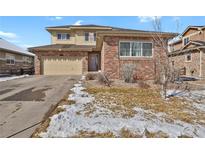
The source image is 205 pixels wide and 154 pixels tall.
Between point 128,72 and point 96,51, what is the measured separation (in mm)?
10352

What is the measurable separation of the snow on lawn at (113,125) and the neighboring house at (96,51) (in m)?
6.78

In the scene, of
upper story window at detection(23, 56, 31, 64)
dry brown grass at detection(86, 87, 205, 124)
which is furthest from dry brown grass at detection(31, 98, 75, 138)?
upper story window at detection(23, 56, 31, 64)

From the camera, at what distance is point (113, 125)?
15.3 ft

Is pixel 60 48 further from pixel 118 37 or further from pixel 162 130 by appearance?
pixel 162 130

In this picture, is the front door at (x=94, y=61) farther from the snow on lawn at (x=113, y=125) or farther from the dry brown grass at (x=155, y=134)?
the dry brown grass at (x=155, y=134)

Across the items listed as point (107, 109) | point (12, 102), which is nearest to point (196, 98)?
point (107, 109)

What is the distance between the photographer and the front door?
22406mm

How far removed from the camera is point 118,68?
1370cm

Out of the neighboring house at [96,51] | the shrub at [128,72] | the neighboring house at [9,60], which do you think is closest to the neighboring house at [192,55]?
the neighboring house at [96,51]

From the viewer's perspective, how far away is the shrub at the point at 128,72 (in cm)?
1252

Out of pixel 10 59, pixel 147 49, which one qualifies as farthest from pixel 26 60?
pixel 147 49

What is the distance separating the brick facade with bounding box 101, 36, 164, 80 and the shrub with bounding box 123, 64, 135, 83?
2.38 ft

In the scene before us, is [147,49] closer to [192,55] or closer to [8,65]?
[192,55]

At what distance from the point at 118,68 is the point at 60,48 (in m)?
9.73
